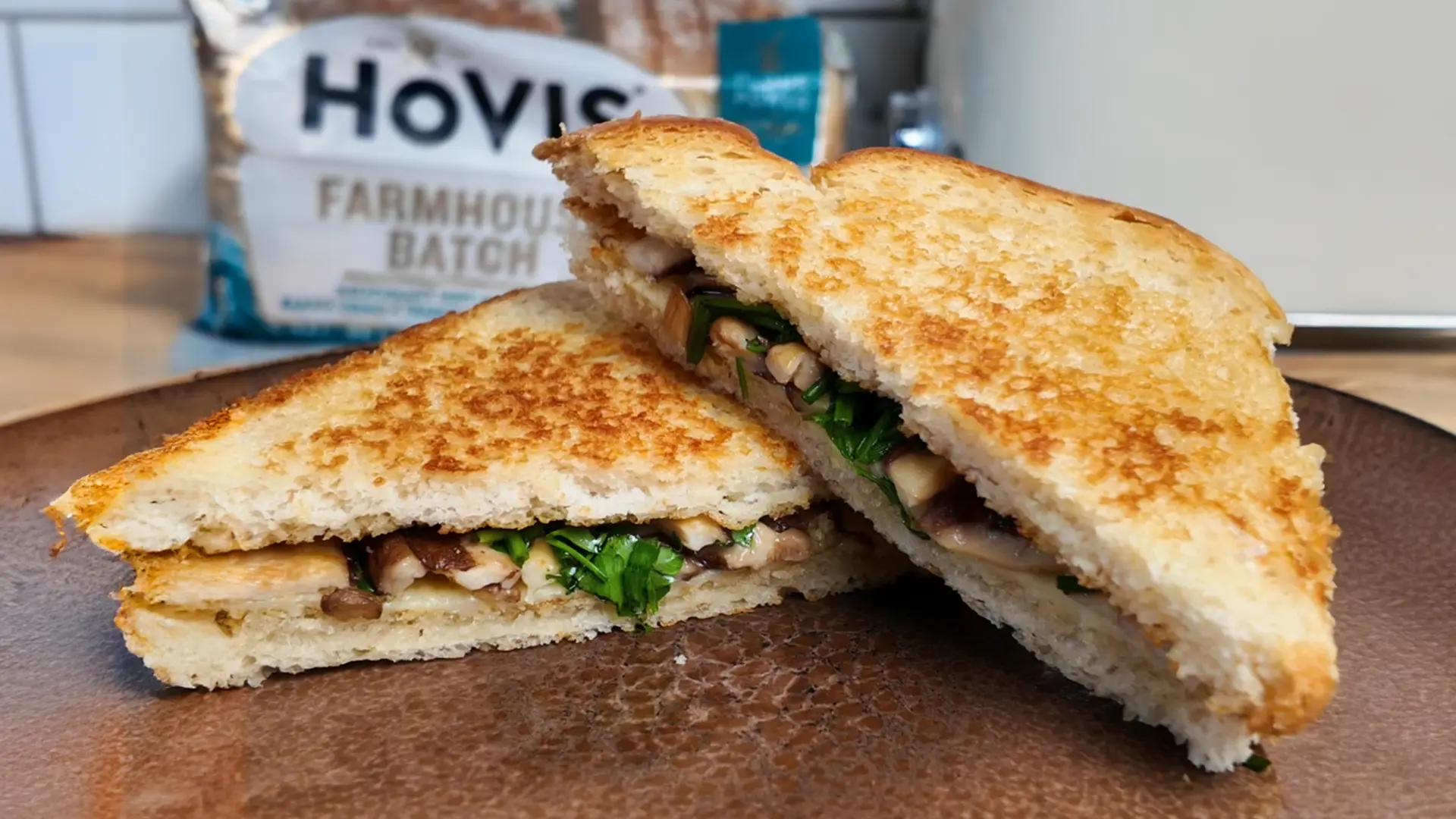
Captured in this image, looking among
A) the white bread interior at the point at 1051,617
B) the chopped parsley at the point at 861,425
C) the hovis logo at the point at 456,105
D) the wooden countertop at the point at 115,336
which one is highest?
the hovis logo at the point at 456,105

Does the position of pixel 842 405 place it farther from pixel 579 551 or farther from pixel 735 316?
pixel 579 551

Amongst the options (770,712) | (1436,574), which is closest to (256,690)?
(770,712)

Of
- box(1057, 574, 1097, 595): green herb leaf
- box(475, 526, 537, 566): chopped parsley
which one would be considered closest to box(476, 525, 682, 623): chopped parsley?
box(475, 526, 537, 566): chopped parsley

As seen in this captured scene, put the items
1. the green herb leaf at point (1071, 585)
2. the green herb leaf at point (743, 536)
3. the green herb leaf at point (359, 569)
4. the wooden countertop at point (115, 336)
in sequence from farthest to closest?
the wooden countertop at point (115, 336) → the green herb leaf at point (743, 536) → the green herb leaf at point (359, 569) → the green herb leaf at point (1071, 585)

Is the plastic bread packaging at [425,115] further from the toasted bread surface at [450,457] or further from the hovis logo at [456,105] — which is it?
the toasted bread surface at [450,457]

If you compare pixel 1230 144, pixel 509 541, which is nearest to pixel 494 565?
pixel 509 541

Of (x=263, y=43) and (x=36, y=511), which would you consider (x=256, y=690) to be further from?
(x=263, y=43)

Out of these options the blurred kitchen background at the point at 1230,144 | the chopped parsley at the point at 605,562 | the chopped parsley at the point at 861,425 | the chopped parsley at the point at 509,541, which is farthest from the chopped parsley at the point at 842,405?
the blurred kitchen background at the point at 1230,144
